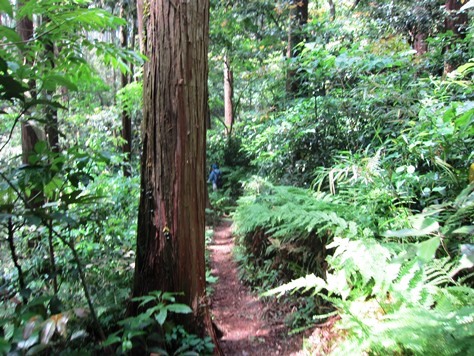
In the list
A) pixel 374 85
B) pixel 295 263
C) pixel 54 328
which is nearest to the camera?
pixel 54 328

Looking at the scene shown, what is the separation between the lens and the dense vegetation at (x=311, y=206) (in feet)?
6.34

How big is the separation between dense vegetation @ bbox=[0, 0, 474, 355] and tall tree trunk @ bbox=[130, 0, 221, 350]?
0.80 ft

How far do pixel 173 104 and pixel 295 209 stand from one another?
7.57ft

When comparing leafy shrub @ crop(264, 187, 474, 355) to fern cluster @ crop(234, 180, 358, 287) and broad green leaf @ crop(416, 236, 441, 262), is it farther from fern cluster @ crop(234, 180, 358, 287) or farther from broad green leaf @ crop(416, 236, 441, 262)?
fern cluster @ crop(234, 180, 358, 287)

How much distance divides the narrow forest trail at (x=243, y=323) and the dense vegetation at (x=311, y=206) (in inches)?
9.4

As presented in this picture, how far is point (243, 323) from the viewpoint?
4.14m

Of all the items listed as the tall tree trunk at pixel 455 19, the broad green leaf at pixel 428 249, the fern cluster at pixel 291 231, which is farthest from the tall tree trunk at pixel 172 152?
the tall tree trunk at pixel 455 19

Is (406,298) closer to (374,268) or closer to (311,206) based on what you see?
(374,268)

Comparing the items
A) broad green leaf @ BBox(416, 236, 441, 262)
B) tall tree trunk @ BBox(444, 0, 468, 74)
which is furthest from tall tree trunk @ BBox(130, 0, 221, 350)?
tall tree trunk @ BBox(444, 0, 468, 74)

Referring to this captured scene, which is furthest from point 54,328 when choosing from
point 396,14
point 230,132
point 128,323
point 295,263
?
point 230,132

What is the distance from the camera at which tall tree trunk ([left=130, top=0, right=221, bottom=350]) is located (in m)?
2.90

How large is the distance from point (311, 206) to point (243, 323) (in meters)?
1.73

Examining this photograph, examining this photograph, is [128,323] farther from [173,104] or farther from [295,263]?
[295,263]

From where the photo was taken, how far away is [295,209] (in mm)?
4438
